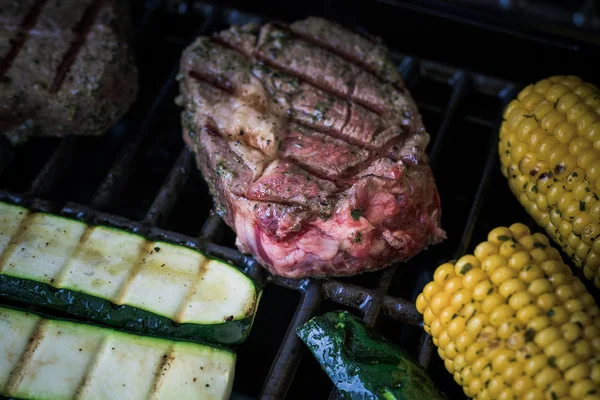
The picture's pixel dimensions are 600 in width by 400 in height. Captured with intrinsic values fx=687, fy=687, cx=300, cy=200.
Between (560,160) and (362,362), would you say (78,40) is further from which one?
(560,160)

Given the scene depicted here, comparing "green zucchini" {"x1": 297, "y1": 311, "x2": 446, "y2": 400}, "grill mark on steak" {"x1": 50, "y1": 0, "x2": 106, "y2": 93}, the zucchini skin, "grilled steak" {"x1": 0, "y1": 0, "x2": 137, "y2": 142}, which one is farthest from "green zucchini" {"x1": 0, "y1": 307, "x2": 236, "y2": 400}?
"grill mark on steak" {"x1": 50, "y1": 0, "x2": 106, "y2": 93}

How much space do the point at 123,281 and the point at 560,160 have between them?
6.95 ft

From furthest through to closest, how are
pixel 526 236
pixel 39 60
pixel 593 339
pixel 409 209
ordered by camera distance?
pixel 39 60, pixel 409 209, pixel 526 236, pixel 593 339

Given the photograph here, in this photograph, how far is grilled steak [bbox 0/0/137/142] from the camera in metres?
3.69

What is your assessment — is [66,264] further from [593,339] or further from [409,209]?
[593,339]

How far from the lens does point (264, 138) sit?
334cm

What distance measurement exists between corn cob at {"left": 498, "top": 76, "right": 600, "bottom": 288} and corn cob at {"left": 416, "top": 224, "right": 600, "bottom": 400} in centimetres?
34

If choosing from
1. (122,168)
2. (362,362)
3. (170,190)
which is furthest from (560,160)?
(122,168)

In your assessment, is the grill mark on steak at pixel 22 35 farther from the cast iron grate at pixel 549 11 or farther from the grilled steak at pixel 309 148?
the cast iron grate at pixel 549 11

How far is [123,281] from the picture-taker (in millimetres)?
3246

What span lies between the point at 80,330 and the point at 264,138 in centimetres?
123

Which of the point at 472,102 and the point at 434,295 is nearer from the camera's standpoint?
the point at 434,295

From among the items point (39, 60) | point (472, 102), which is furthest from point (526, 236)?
point (39, 60)

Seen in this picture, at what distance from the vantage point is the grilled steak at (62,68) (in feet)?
12.1
